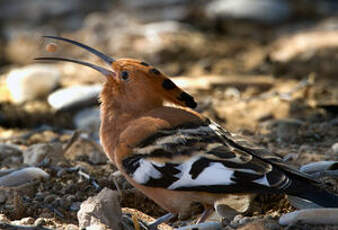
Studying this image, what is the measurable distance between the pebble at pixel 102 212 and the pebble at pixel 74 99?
8.89 ft

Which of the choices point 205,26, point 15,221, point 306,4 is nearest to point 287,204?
point 15,221

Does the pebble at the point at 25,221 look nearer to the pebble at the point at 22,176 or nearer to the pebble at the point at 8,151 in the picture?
the pebble at the point at 22,176

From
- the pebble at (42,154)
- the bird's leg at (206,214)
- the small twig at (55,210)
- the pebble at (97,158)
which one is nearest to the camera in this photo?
the bird's leg at (206,214)

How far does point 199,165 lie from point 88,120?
8.57 feet

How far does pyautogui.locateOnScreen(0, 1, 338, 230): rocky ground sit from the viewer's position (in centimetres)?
404

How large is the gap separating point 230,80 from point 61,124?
2038mm

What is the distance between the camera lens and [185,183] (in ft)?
11.2

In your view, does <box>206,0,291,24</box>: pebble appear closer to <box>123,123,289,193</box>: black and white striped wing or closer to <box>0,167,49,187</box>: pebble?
<box>0,167,49,187</box>: pebble

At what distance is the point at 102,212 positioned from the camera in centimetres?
346

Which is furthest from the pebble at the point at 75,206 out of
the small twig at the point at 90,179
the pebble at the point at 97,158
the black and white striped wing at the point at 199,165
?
A: the pebble at the point at 97,158

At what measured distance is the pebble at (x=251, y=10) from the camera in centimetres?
927

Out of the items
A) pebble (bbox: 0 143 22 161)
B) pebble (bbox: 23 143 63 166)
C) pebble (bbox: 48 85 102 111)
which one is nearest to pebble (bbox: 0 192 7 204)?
pebble (bbox: 23 143 63 166)

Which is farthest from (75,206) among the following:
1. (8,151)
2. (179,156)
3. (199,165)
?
(8,151)

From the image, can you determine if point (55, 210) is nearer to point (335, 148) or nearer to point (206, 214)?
point (206, 214)
